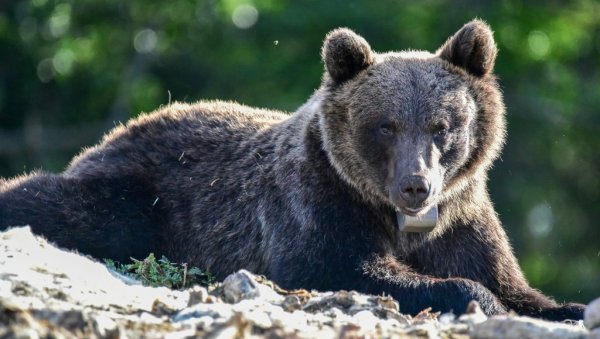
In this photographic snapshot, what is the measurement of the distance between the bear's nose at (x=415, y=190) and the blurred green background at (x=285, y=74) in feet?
60.6

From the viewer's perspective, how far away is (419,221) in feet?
35.2

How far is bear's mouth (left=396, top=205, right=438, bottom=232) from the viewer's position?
1068cm

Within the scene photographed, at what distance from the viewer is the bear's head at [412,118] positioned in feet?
33.9

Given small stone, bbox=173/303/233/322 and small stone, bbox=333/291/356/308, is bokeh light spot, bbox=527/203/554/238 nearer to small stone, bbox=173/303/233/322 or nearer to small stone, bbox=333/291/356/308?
small stone, bbox=333/291/356/308

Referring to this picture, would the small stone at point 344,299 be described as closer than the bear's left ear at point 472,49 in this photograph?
Yes

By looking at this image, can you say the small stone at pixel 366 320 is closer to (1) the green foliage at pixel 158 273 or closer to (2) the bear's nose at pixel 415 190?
(2) the bear's nose at pixel 415 190

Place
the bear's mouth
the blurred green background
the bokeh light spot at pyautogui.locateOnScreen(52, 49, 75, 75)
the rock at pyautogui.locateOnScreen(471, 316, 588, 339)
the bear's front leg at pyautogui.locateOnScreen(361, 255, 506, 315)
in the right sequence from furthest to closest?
the bokeh light spot at pyautogui.locateOnScreen(52, 49, 75, 75)
the blurred green background
the bear's mouth
the bear's front leg at pyautogui.locateOnScreen(361, 255, 506, 315)
the rock at pyautogui.locateOnScreen(471, 316, 588, 339)

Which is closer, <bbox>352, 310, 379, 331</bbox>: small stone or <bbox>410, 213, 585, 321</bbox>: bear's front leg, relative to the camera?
<bbox>352, 310, 379, 331</bbox>: small stone

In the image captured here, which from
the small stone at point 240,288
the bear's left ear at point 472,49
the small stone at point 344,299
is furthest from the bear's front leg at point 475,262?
the small stone at point 240,288

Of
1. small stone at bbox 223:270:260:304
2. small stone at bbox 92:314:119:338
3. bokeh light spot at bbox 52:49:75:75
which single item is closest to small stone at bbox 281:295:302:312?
small stone at bbox 223:270:260:304

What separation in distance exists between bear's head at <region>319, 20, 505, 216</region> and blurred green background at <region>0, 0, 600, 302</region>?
1735cm

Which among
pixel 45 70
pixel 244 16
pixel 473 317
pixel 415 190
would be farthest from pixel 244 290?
pixel 244 16

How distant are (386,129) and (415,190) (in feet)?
2.48

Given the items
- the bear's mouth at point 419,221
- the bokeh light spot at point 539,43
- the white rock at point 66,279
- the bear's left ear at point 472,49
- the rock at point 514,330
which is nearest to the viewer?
the rock at point 514,330
